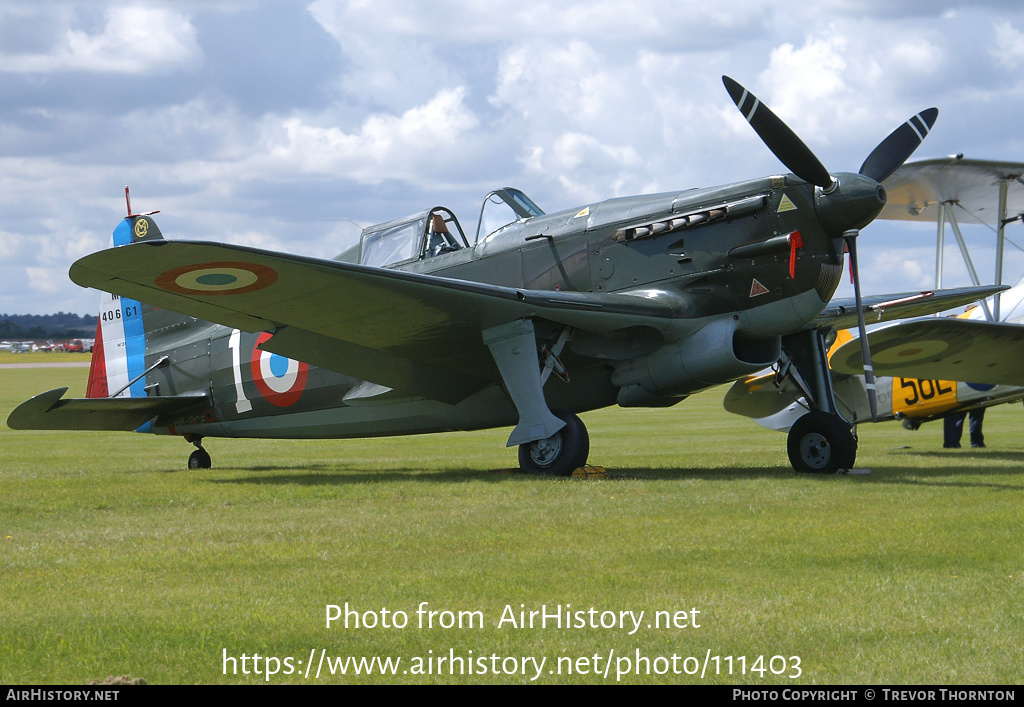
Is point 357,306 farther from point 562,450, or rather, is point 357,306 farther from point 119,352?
point 119,352

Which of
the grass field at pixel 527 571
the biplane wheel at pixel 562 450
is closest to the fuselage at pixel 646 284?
the biplane wheel at pixel 562 450

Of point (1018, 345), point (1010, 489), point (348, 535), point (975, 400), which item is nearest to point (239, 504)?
point (348, 535)

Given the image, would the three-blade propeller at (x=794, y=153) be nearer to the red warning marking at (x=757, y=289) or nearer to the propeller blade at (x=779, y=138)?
the propeller blade at (x=779, y=138)

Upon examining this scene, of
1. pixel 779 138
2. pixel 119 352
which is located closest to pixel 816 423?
pixel 779 138

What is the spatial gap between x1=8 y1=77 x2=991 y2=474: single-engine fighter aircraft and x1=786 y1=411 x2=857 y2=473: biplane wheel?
0.8 inches

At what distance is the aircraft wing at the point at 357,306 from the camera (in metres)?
8.84

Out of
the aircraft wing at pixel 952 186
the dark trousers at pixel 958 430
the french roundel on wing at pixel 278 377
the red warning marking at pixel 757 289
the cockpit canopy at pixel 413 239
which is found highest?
the aircraft wing at pixel 952 186

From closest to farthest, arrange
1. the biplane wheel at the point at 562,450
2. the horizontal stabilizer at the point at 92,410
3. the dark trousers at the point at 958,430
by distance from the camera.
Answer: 1. the biplane wheel at the point at 562,450
2. the horizontal stabilizer at the point at 92,410
3. the dark trousers at the point at 958,430

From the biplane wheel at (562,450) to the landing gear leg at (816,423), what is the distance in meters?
2.31

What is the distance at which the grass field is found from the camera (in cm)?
399

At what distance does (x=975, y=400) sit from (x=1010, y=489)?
6741 millimetres

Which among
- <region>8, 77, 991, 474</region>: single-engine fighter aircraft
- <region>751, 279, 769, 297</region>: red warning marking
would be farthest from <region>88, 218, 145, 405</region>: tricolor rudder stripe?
<region>751, 279, 769, 297</region>: red warning marking

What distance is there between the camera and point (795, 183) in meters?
10.0

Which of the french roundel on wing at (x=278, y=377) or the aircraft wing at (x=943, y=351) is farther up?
the french roundel on wing at (x=278, y=377)
